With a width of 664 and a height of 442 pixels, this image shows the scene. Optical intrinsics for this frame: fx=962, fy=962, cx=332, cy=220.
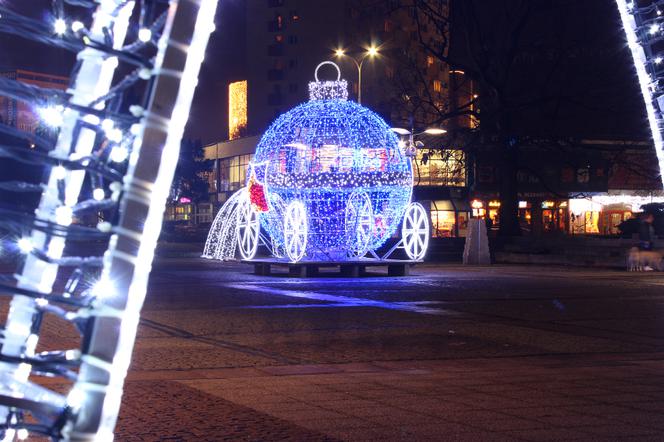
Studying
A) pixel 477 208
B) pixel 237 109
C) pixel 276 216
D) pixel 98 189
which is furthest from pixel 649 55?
pixel 237 109

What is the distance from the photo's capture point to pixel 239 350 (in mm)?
11117

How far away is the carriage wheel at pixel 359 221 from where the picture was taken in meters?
25.2

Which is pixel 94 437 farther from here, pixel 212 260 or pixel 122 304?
pixel 212 260

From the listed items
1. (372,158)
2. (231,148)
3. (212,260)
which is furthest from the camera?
(231,148)

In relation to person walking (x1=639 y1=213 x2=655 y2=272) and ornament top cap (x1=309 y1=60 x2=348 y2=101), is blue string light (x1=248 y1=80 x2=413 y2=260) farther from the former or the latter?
person walking (x1=639 y1=213 x2=655 y2=272)

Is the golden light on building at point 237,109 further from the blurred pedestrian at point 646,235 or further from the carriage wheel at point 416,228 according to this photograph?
the carriage wheel at point 416,228

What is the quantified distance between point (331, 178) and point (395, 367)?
50.7ft

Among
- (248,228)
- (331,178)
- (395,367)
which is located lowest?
(395,367)

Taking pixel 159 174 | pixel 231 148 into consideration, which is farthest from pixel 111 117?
pixel 231 148

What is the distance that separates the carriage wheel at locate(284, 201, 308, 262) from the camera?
25044mm

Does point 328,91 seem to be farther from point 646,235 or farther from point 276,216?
point 646,235

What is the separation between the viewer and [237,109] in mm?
104812

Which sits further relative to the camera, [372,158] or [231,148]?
[231,148]

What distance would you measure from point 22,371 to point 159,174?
586 millimetres
